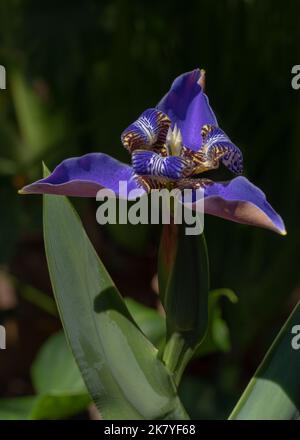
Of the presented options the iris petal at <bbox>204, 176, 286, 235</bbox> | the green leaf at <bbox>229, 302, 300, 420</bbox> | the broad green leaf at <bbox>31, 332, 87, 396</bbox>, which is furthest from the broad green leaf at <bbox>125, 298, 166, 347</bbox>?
the iris petal at <bbox>204, 176, 286, 235</bbox>

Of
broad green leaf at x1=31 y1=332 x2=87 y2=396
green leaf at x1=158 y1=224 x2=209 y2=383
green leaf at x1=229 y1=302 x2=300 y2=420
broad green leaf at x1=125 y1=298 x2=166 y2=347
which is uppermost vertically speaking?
green leaf at x1=158 y1=224 x2=209 y2=383

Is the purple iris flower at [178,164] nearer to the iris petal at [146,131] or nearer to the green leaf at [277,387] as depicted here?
the iris petal at [146,131]

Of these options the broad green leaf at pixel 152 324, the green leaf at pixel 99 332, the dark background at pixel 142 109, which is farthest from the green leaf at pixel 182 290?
the dark background at pixel 142 109

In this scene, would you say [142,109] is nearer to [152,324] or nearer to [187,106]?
[152,324]

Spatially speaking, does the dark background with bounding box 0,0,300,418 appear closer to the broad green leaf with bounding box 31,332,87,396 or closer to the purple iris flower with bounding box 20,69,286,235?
the broad green leaf with bounding box 31,332,87,396

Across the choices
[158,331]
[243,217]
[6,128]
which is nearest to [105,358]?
[243,217]

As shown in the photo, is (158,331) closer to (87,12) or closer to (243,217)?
(243,217)
